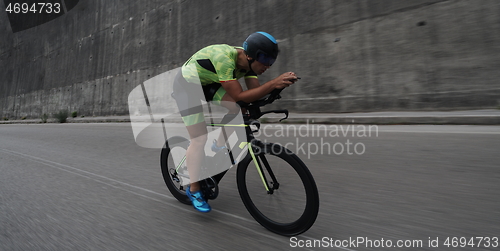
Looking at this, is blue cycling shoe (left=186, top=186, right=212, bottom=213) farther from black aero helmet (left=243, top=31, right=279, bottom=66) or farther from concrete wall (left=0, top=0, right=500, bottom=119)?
concrete wall (left=0, top=0, right=500, bottom=119)

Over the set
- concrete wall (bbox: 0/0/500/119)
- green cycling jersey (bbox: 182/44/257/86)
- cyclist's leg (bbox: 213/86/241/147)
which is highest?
concrete wall (bbox: 0/0/500/119)

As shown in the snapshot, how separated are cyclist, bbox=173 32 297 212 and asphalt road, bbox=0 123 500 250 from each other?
19.0 inches

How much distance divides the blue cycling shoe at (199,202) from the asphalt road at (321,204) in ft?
0.30

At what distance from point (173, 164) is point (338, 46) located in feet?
30.8

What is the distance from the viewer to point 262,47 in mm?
2301

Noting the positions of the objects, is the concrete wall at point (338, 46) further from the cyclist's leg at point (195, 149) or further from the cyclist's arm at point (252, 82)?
the cyclist's leg at point (195, 149)

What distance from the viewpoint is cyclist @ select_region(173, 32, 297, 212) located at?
91.4 inches

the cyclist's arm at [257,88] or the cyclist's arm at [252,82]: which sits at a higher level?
the cyclist's arm at [252,82]

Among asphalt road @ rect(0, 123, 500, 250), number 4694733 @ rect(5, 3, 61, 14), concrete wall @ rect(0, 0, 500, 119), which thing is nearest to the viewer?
asphalt road @ rect(0, 123, 500, 250)

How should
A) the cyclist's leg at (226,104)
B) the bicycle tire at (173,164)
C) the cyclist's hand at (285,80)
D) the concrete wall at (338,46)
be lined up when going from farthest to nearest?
the concrete wall at (338,46), the bicycle tire at (173,164), the cyclist's leg at (226,104), the cyclist's hand at (285,80)

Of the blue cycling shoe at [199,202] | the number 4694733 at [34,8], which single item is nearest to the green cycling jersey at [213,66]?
the blue cycling shoe at [199,202]

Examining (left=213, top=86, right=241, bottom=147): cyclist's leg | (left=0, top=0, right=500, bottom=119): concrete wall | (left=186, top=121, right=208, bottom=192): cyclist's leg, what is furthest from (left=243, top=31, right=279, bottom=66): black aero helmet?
(left=0, top=0, right=500, bottom=119): concrete wall

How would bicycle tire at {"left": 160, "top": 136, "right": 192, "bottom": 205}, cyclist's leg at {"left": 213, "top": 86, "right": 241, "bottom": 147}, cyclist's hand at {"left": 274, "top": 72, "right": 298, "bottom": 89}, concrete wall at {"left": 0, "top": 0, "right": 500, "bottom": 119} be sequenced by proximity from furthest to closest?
concrete wall at {"left": 0, "top": 0, "right": 500, "bottom": 119} < bicycle tire at {"left": 160, "top": 136, "right": 192, "bottom": 205} < cyclist's leg at {"left": 213, "top": 86, "right": 241, "bottom": 147} < cyclist's hand at {"left": 274, "top": 72, "right": 298, "bottom": 89}

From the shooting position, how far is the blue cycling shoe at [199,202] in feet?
9.20
